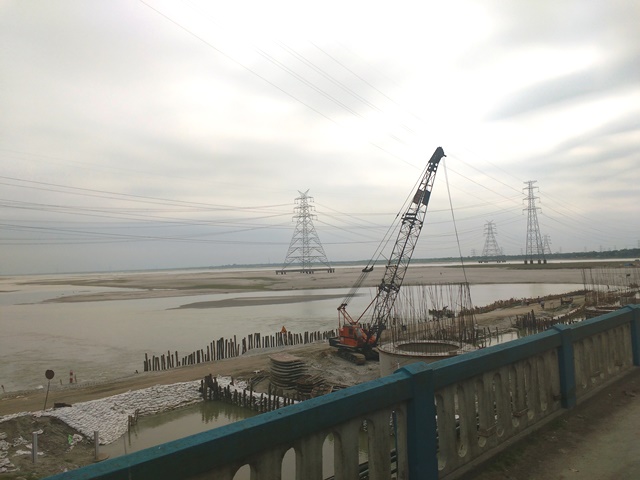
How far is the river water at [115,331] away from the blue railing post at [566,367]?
905 inches

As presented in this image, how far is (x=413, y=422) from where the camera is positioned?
4.25m

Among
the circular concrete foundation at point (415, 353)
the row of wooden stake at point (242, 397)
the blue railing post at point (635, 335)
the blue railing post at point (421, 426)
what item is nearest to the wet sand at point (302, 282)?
the circular concrete foundation at point (415, 353)

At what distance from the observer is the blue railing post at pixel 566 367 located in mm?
6465

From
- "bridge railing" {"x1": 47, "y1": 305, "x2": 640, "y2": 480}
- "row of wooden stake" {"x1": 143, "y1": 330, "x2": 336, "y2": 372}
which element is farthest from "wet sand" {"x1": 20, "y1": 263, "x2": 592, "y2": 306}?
"bridge railing" {"x1": 47, "y1": 305, "x2": 640, "y2": 480}

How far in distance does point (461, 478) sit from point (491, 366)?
130 cm

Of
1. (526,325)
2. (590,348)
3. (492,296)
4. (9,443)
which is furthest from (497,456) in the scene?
(492,296)

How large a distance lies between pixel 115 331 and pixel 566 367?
39156 mm

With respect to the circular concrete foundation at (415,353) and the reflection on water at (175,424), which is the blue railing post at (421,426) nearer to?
the circular concrete foundation at (415,353)

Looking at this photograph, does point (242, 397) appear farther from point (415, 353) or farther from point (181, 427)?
point (415, 353)

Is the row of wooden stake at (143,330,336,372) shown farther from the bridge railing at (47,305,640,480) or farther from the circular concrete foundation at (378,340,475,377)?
the bridge railing at (47,305,640,480)

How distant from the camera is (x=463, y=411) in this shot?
4938 millimetres

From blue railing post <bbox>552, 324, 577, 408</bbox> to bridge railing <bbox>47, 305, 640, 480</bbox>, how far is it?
0.04 feet

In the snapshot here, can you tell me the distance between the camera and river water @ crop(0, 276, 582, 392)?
25703 mm

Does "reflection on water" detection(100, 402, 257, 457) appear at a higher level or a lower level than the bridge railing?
lower
